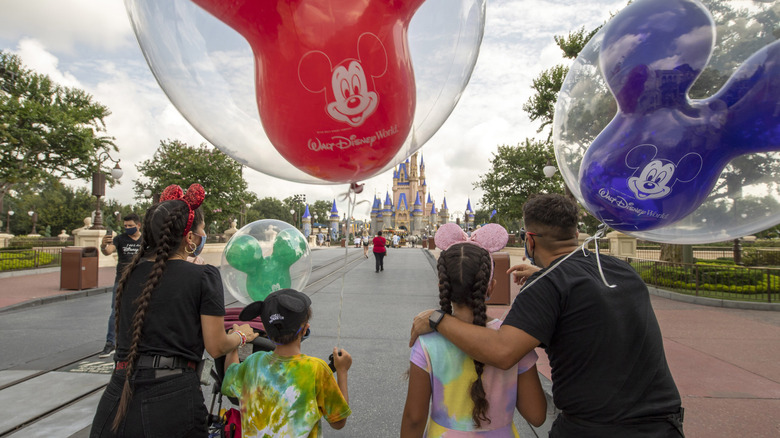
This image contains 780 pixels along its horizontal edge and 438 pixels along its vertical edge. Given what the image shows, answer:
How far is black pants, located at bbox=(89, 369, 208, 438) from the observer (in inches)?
65.9

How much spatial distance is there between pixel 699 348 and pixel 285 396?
627cm

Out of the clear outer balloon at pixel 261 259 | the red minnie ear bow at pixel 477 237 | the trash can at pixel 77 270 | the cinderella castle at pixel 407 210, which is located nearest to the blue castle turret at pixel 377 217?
the cinderella castle at pixel 407 210

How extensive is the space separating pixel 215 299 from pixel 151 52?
0.97 m

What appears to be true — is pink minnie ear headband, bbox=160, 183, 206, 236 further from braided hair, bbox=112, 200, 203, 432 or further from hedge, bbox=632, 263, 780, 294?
hedge, bbox=632, 263, 780, 294

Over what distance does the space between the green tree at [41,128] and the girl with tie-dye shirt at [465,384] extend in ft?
73.0

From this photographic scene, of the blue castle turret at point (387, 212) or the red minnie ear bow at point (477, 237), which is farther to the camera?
the blue castle turret at point (387, 212)

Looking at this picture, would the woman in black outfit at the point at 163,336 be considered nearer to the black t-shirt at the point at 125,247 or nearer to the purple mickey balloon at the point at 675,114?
the purple mickey balloon at the point at 675,114

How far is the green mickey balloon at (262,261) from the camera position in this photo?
289 cm

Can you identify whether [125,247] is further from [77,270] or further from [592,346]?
[77,270]

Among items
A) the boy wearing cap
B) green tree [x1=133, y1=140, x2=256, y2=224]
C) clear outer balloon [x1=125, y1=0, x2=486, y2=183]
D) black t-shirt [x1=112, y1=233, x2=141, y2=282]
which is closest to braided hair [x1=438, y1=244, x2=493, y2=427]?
clear outer balloon [x1=125, y1=0, x2=486, y2=183]

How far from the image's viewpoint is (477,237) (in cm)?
211

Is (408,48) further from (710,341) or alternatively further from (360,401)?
(710,341)

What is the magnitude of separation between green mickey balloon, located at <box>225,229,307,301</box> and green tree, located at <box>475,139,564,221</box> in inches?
1093

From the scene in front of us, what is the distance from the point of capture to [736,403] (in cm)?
395
